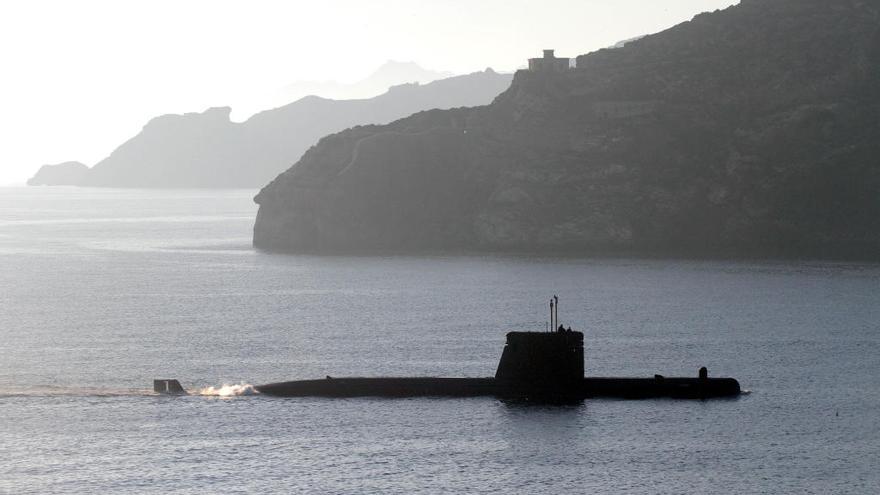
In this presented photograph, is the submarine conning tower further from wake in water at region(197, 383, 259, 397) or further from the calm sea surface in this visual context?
wake in water at region(197, 383, 259, 397)

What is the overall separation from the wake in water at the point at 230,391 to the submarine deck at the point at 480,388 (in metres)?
0.64

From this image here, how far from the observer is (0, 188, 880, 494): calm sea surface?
72500mm

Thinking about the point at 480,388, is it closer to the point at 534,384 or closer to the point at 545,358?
the point at 534,384

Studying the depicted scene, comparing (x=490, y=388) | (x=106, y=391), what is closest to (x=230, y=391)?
(x=106, y=391)

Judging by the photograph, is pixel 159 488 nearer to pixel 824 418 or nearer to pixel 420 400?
pixel 420 400

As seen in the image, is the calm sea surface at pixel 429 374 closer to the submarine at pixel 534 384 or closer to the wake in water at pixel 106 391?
the wake in water at pixel 106 391

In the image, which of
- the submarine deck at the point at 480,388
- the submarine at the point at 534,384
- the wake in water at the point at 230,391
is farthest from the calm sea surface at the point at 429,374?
the submarine at the point at 534,384

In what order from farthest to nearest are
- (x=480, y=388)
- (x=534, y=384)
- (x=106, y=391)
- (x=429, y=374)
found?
(x=429, y=374) → (x=106, y=391) → (x=480, y=388) → (x=534, y=384)

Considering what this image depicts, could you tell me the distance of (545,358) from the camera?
85.0 metres

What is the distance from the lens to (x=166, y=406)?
87.1m

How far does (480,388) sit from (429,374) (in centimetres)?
1267

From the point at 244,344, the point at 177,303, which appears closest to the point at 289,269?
the point at 177,303

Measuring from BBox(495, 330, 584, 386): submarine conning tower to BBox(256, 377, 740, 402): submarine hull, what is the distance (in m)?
1.02

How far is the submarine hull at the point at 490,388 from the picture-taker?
87.9 m
